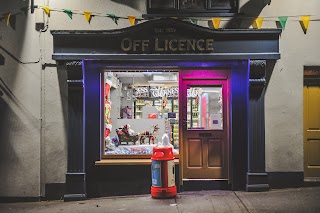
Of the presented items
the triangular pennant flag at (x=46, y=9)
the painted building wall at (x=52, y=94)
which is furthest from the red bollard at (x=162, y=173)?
the triangular pennant flag at (x=46, y=9)

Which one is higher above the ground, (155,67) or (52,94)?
(155,67)

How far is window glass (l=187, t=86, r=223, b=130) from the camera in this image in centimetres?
983

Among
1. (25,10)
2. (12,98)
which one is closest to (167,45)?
(25,10)

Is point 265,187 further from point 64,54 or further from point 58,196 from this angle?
point 64,54

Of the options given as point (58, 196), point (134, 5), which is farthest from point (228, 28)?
point (58, 196)

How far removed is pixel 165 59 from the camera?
915 cm

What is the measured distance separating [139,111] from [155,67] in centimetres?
115

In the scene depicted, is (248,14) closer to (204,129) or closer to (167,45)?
(167,45)

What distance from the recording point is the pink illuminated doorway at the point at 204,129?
32.2 ft

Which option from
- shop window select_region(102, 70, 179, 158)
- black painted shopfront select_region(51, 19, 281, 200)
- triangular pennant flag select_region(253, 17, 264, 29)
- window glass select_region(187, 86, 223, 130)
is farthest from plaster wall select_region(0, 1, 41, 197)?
triangular pennant flag select_region(253, 17, 264, 29)

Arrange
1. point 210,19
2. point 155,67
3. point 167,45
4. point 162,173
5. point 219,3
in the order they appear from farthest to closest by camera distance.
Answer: point 155,67, point 219,3, point 210,19, point 167,45, point 162,173

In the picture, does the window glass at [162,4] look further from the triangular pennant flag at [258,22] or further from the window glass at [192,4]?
the triangular pennant flag at [258,22]

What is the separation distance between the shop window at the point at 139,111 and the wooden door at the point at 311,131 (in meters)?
2.97

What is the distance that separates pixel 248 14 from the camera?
934cm
